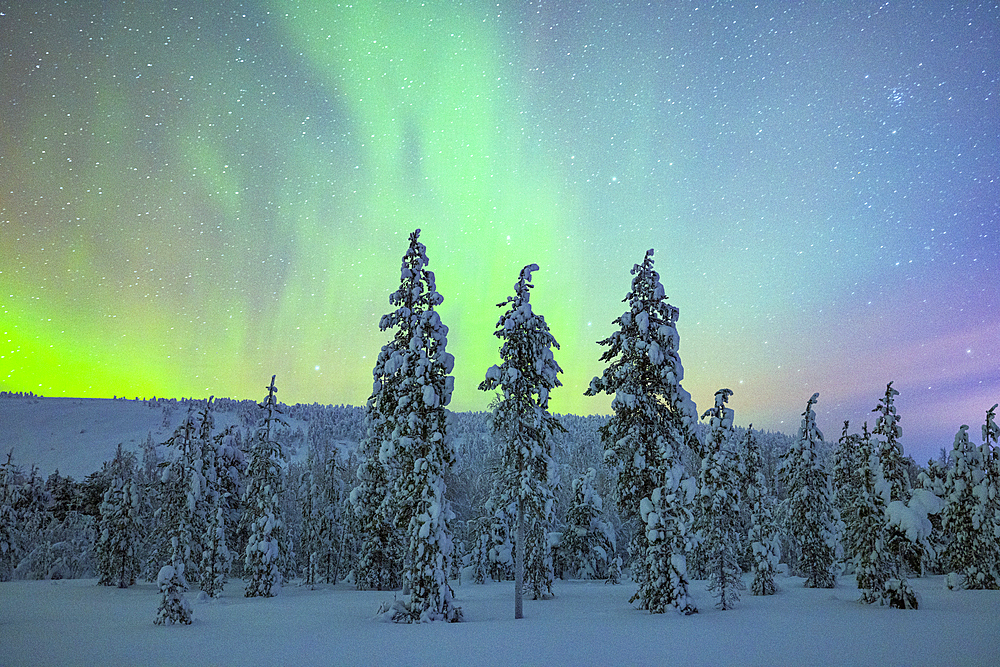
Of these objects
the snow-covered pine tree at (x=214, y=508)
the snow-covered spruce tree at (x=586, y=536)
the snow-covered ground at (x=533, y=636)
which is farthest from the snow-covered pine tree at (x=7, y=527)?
the snow-covered spruce tree at (x=586, y=536)

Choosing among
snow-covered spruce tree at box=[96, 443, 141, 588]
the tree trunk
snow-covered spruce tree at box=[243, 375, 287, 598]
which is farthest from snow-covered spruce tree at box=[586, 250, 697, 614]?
snow-covered spruce tree at box=[96, 443, 141, 588]

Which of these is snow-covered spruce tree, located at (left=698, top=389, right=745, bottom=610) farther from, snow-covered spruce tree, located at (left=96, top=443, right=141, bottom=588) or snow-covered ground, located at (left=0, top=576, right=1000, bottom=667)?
snow-covered spruce tree, located at (left=96, top=443, right=141, bottom=588)

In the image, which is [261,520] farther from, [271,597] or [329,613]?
[329,613]

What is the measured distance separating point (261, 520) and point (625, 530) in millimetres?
47581

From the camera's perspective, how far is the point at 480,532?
5084cm

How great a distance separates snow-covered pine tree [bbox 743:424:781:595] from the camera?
38.3 m

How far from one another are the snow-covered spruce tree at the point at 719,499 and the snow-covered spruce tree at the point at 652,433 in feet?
15.9

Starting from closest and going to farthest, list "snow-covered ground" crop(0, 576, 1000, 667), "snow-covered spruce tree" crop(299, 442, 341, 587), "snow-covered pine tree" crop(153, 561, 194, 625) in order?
"snow-covered ground" crop(0, 576, 1000, 667), "snow-covered pine tree" crop(153, 561, 194, 625), "snow-covered spruce tree" crop(299, 442, 341, 587)

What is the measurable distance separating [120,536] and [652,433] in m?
44.3

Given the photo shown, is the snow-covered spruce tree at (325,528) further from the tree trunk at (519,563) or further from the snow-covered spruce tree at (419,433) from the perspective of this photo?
the tree trunk at (519,563)

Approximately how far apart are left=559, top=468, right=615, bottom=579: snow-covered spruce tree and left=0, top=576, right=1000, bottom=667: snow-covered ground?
2206cm

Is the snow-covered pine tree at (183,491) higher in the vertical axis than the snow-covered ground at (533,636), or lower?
higher

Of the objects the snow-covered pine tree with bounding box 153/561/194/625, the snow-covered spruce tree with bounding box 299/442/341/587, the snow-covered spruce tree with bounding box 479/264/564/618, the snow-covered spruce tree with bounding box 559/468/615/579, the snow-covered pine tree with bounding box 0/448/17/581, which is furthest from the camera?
the snow-covered spruce tree with bounding box 299/442/341/587

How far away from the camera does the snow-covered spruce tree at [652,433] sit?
23922 millimetres
